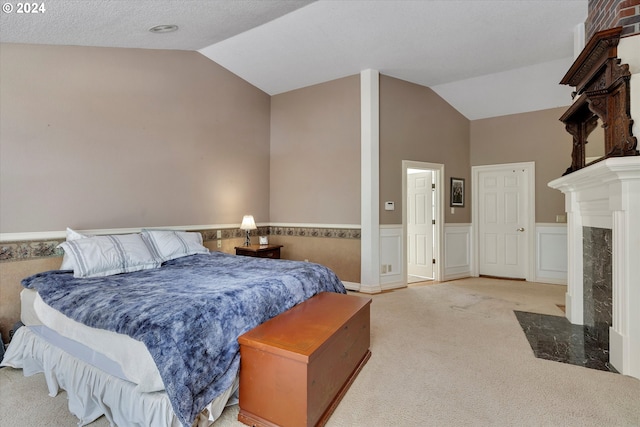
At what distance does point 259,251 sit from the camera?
14.2ft

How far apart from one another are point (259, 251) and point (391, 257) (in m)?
1.96

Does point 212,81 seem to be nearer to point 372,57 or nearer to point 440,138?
point 372,57

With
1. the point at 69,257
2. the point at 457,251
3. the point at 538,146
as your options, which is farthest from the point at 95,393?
the point at 538,146

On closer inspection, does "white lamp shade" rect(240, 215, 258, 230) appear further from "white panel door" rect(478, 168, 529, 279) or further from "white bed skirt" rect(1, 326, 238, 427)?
"white panel door" rect(478, 168, 529, 279)

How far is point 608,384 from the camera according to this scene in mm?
2166

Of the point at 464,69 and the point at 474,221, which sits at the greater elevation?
the point at 464,69

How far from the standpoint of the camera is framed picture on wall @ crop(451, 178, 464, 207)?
550cm

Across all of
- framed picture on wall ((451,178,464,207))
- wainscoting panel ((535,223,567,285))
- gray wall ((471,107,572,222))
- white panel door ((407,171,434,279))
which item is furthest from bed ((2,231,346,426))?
gray wall ((471,107,572,222))

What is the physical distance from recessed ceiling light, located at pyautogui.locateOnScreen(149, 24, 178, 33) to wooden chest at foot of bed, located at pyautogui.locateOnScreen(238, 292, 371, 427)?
3030mm

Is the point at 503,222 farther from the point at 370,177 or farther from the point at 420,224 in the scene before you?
the point at 370,177

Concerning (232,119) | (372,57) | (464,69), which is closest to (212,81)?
(232,119)

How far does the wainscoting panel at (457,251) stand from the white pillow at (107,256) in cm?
445

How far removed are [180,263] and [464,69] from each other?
14.9 ft

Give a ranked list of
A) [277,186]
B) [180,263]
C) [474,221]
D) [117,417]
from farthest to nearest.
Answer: [474,221], [277,186], [180,263], [117,417]
